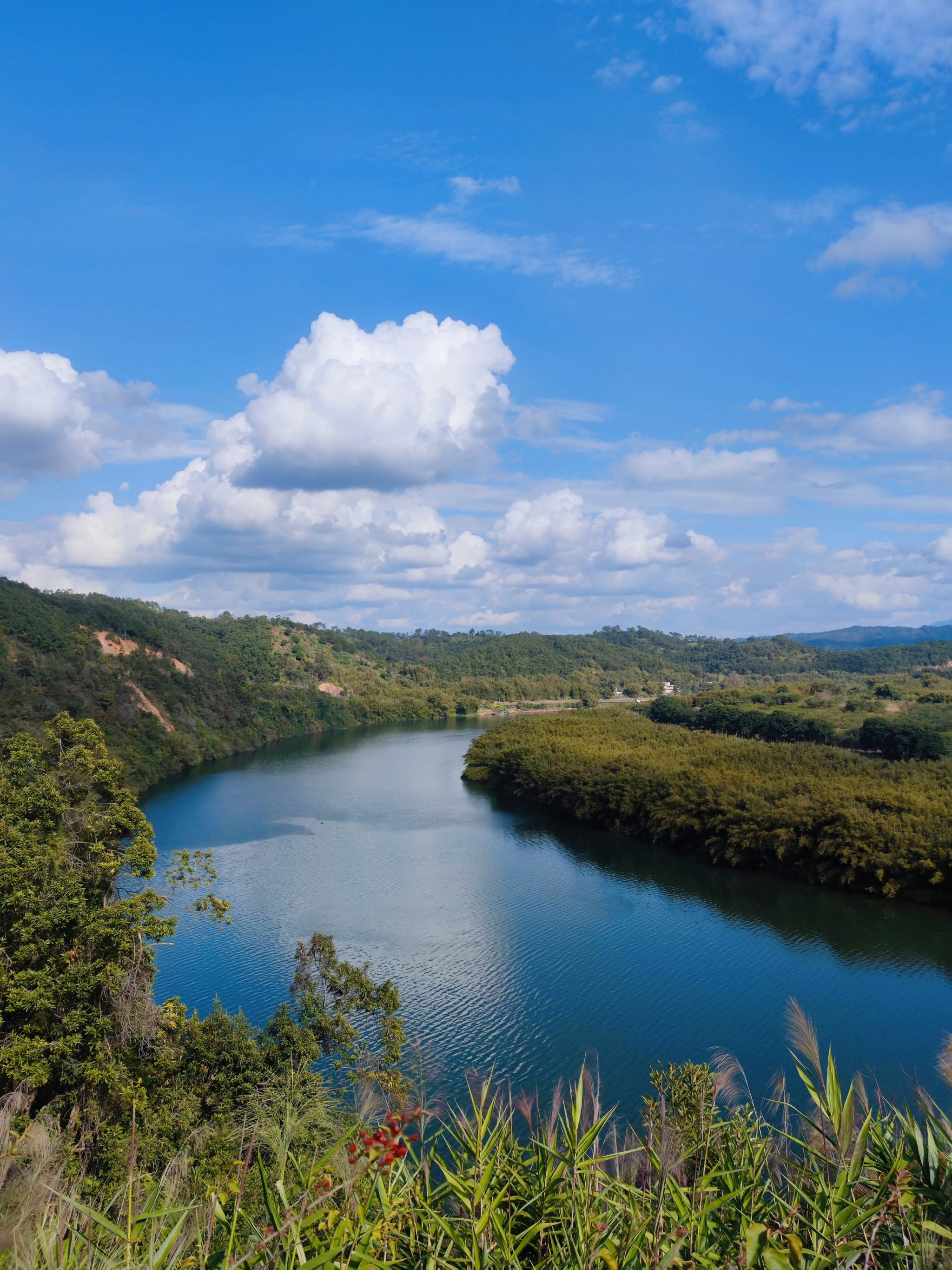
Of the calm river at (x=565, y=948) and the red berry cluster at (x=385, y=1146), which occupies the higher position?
the red berry cluster at (x=385, y=1146)

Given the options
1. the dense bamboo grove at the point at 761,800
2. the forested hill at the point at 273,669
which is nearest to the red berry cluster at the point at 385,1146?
the dense bamboo grove at the point at 761,800

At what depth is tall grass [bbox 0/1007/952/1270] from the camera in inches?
152

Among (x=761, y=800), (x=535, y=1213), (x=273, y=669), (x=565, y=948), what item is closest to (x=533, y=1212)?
(x=535, y=1213)

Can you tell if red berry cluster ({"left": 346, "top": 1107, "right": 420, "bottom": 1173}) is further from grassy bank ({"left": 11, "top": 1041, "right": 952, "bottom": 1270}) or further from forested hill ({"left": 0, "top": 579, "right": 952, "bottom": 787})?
forested hill ({"left": 0, "top": 579, "right": 952, "bottom": 787})

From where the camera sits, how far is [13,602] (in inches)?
2392

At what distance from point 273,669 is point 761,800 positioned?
76482 millimetres

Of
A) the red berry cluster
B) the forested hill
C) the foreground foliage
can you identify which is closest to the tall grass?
the red berry cluster

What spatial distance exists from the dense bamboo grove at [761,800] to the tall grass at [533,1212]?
79.7ft

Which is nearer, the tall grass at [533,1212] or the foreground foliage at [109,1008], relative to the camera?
the tall grass at [533,1212]

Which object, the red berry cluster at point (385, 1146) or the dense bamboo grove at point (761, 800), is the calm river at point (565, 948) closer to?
the dense bamboo grove at point (761, 800)

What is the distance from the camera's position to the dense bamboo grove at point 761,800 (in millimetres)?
27375

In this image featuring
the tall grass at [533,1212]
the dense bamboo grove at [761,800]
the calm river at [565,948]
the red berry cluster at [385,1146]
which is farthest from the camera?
the dense bamboo grove at [761,800]

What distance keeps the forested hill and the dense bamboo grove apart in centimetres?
2798

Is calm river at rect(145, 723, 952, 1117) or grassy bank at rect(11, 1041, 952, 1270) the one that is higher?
grassy bank at rect(11, 1041, 952, 1270)
